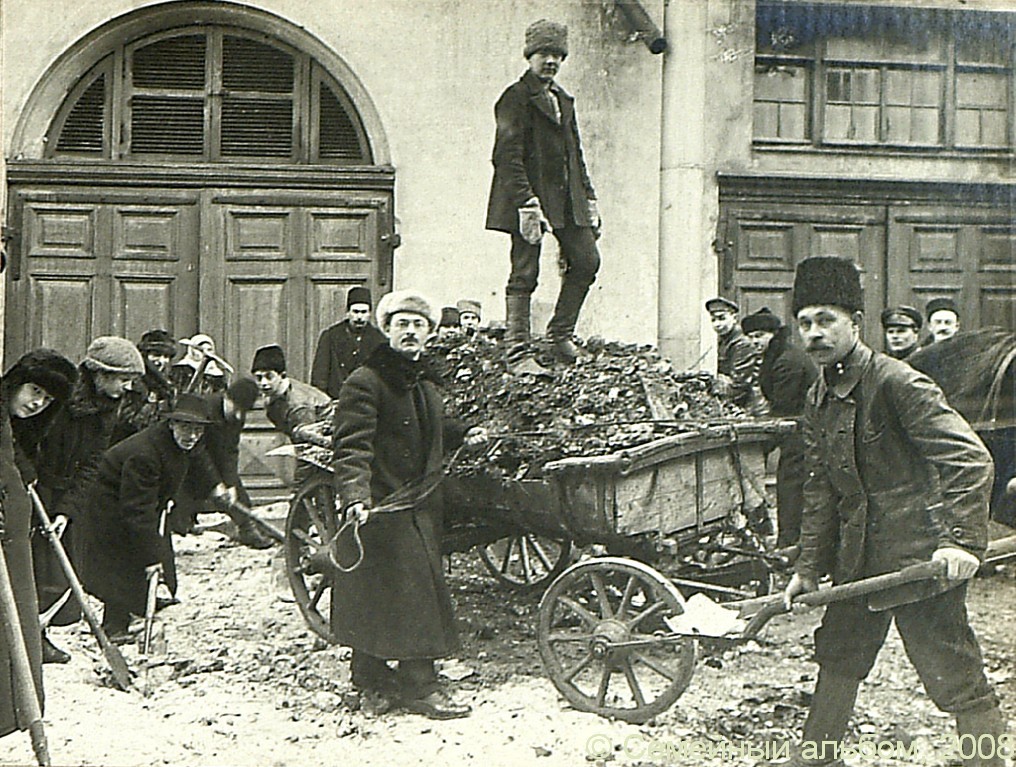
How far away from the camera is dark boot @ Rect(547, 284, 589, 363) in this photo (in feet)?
15.5

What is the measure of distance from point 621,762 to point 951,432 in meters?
1.41

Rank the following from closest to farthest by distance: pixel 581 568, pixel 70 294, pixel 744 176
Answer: pixel 581 568 → pixel 70 294 → pixel 744 176

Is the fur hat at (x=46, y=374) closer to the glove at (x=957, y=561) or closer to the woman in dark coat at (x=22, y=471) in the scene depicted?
the woman in dark coat at (x=22, y=471)

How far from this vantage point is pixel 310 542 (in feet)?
15.1

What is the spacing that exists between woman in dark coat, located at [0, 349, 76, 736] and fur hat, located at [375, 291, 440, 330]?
Result: 1.00m

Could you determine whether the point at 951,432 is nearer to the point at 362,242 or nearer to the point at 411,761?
the point at 411,761

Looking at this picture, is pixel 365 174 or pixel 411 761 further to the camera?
pixel 365 174

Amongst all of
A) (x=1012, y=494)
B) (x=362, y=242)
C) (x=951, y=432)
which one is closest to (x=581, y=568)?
(x=951, y=432)

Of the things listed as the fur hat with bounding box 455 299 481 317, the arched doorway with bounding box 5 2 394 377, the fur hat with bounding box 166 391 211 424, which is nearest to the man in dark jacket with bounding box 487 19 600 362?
the fur hat with bounding box 455 299 481 317

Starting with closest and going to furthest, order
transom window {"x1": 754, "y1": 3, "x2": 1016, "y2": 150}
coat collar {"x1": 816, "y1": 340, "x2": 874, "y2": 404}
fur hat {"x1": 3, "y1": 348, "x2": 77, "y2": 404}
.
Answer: coat collar {"x1": 816, "y1": 340, "x2": 874, "y2": 404} < fur hat {"x1": 3, "y1": 348, "x2": 77, "y2": 404} < transom window {"x1": 754, "y1": 3, "x2": 1016, "y2": 150}

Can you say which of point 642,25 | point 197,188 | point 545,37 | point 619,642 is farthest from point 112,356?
point 642,25

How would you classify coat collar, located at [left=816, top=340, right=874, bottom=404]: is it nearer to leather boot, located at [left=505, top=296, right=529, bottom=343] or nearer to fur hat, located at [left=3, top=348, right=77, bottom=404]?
leather boot, located at [left=505, top=296, right=529, bottom=343]

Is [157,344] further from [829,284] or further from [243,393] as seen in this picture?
[829,284]

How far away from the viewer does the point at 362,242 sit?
5.14 meters
